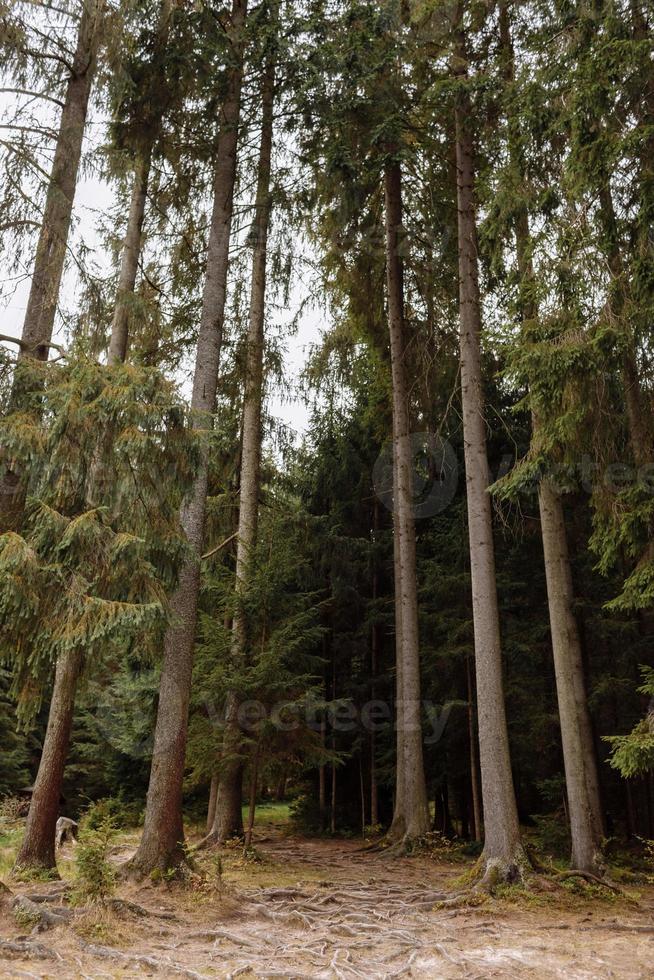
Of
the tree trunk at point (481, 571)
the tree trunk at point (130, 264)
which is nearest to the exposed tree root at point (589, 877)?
the tree trunk at point (481, 571)

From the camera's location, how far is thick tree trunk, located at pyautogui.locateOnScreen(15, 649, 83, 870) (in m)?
7.75

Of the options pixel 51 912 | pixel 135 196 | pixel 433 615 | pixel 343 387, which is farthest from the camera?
pixel 343 387

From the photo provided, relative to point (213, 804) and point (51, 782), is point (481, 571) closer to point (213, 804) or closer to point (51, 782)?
point (51, 782)

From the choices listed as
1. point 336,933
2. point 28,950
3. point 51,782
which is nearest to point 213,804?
point 51,782

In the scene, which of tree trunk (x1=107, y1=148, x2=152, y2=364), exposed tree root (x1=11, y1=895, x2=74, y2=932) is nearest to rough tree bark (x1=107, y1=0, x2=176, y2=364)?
tree trunk (x1=107, y1=148, x2=152, y2=364)

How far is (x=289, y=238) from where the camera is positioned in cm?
1263

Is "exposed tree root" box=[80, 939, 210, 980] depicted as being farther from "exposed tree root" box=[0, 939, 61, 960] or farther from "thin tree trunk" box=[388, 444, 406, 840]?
"thin tree trunk" box=[388, 444, 406, 840]

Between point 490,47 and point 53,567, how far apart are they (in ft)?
33.6

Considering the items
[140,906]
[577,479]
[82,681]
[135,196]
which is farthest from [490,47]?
[140,906]

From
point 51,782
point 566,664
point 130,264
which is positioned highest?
point 130,264

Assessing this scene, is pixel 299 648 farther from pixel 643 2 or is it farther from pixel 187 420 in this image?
pixel 643 2

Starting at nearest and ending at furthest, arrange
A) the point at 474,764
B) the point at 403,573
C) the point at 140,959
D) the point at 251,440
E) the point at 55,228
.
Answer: the point at 140,959, the point at 55,228, the point at 403,573, the point at 251,440, the point at 474,764

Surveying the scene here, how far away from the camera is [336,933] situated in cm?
625

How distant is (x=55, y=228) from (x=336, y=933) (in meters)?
7.54
